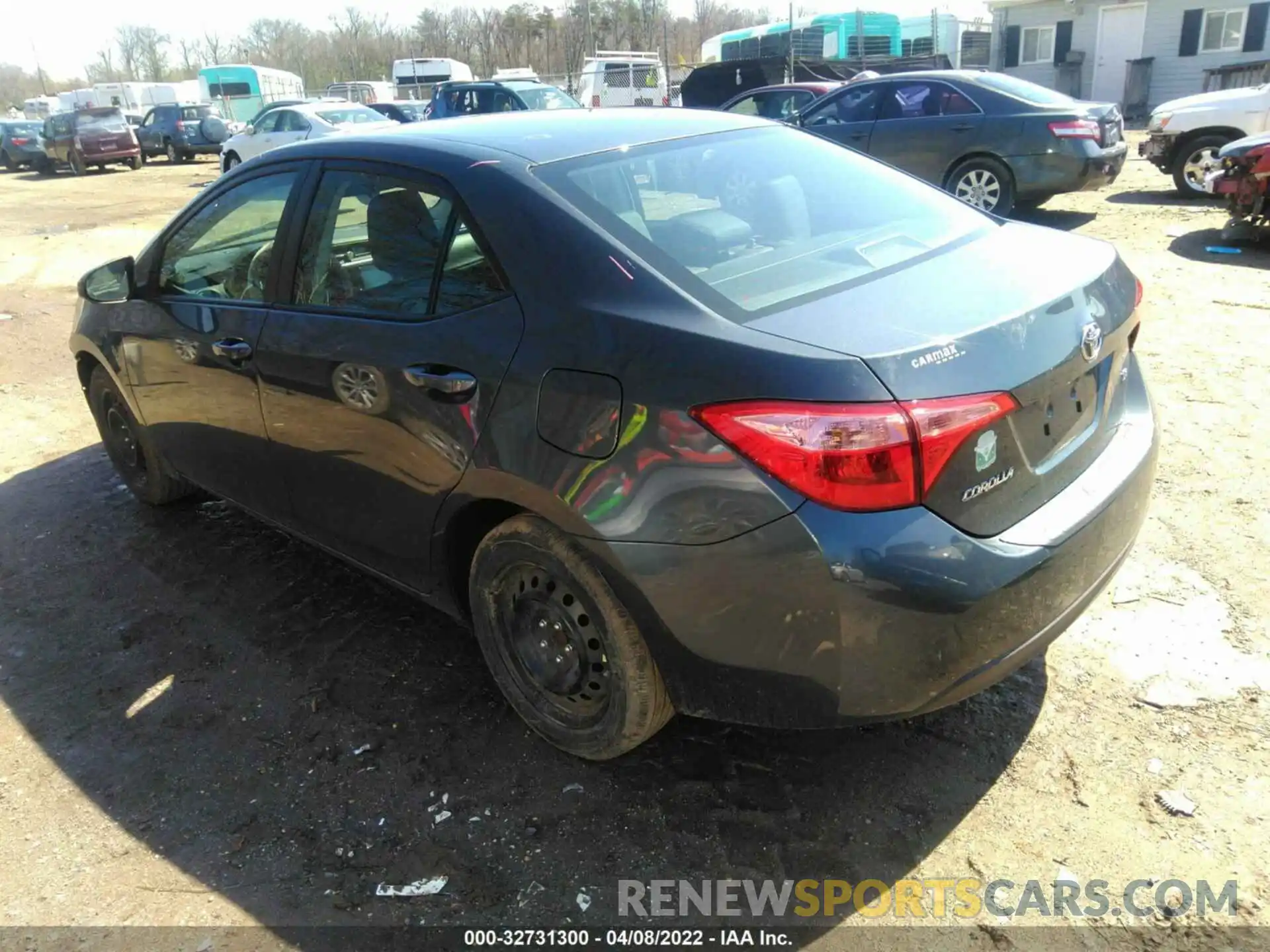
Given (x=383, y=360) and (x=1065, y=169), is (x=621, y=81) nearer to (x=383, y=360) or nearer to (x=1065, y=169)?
(x=1065, y=169)

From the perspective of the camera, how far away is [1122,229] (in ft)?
32.6

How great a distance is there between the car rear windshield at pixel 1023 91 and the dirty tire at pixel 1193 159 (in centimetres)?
172

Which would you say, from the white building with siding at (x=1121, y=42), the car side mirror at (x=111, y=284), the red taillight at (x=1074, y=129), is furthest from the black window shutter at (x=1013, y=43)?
the car side mirror at (x=111, y=284)

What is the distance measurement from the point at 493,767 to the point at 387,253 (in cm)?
160

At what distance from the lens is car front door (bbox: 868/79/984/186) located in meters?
10.2

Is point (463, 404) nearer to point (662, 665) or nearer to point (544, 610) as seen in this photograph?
point (544, 610)

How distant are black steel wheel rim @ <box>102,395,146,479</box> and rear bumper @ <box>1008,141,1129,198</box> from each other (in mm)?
8802

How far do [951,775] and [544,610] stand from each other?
1213mm

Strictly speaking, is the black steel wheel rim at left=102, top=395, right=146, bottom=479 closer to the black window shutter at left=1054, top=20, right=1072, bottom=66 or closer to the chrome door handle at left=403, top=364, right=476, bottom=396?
the chrome door handle at left=403, top=364, right=476, bottom=396

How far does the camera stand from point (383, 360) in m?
2.82

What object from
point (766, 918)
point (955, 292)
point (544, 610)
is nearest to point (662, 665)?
point (544, 610)

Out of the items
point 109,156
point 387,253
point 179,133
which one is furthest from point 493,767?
point 179,133

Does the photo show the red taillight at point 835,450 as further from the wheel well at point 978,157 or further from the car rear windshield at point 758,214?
the wheel well at point 978,157

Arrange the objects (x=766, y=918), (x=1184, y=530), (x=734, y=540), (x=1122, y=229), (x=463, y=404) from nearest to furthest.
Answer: (x=734, y=540) → (x=766, y=918) → (x=463, y=404) → (x=1184, y=530) → (x=1122, y=229)
